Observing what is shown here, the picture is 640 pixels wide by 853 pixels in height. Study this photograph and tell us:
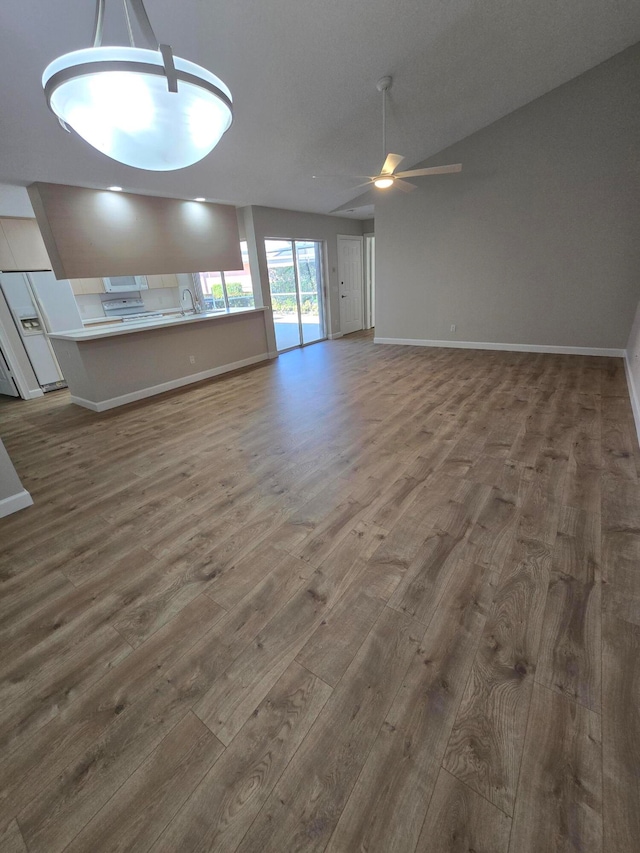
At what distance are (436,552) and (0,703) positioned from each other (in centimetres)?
194

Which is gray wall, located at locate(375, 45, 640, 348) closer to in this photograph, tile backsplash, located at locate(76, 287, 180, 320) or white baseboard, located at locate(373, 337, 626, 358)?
white baseboard, located at locate(373, 337, 626, 358)

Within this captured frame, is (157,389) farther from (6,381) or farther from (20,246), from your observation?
(20,246)

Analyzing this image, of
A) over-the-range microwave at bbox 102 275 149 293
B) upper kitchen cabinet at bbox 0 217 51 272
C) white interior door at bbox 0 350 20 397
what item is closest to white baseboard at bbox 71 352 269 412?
white interior door at bbox 0 350 20 397

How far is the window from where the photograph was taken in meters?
6.95

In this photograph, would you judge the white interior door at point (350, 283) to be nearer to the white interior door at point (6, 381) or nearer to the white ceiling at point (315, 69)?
the white ceiling at point (315, 69)

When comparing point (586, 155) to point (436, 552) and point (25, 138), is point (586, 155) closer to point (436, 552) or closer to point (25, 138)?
point (436, 552)

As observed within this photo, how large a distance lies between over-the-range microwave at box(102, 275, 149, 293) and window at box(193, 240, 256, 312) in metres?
1.03

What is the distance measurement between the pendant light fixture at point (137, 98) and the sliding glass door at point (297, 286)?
211 inches

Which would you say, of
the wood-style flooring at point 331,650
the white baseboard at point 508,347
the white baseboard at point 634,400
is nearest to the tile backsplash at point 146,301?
the white baseboard at point 508,347

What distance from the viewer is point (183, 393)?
4.91 m

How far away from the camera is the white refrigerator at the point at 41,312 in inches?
193

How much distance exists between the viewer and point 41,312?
16.9 ft

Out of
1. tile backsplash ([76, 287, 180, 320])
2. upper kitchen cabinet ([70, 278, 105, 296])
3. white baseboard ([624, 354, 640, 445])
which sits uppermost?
upper kitchen cabinet ([70, 278, 105, 296])

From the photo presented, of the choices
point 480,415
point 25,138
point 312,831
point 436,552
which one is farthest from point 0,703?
point 25,138
